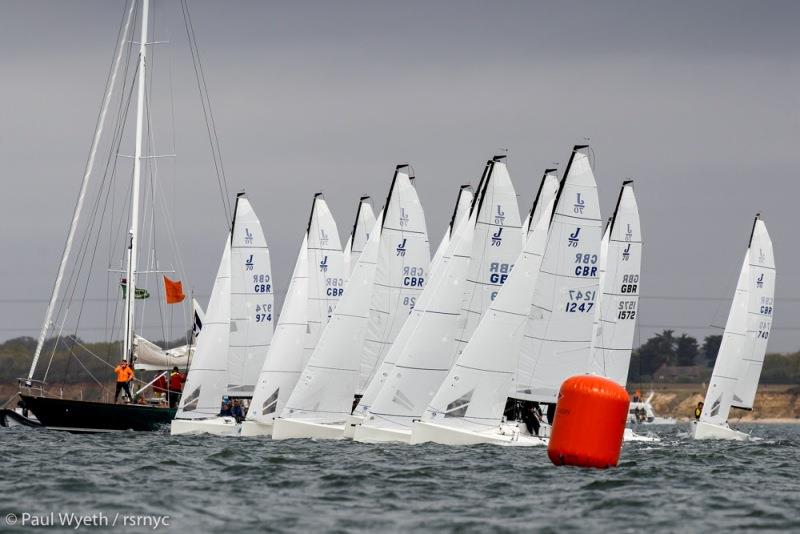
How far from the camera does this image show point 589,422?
23156 millimetres

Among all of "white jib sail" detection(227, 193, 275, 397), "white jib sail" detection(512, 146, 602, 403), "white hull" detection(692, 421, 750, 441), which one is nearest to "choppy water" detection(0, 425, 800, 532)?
"white jib sail" detection(512, 146, 602, 403)

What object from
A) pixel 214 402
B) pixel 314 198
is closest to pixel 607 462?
pixel 214 402

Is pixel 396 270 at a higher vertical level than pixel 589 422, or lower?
higher

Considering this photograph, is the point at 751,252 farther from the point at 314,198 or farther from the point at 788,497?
the point at 788,497

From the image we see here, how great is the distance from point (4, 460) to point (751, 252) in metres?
28.3

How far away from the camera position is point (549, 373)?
33156 millimetres

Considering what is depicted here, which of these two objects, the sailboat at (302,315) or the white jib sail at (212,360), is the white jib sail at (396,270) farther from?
the white jib sail at (212,360)

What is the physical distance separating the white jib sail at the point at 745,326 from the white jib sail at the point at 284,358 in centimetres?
1433

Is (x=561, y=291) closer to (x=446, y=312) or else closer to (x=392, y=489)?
(x=446, y=312)

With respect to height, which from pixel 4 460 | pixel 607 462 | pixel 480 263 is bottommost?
pixel 4 460

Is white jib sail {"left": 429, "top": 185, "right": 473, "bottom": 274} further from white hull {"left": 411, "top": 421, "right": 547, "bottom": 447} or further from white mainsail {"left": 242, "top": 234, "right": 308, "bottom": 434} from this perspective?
white hull {"left": 411, "top": 421, "right": 547, "bottom": 447}

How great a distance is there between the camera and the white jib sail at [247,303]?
4206 cm

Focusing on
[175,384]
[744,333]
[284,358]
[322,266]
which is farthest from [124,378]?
[744,333]

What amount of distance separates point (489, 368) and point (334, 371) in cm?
553
